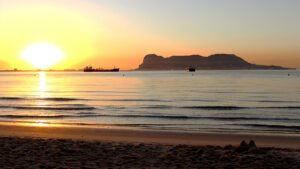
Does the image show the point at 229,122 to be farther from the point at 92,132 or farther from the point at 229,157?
the point at 229,157

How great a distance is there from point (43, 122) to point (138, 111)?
24.1ft

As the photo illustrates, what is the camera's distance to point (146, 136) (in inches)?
532

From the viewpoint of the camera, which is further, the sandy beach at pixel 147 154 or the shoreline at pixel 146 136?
the shoreline at pixel 146 136

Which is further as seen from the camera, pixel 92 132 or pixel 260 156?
pixel 92 132

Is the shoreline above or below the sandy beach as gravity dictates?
below

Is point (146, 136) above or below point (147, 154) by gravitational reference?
below

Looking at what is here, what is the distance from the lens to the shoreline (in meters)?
12.2

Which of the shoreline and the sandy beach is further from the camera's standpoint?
the shoreline

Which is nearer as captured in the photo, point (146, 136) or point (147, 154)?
point (147, 154)

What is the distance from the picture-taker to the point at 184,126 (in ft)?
55.3

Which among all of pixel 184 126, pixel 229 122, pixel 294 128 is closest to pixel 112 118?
pixel 184 126

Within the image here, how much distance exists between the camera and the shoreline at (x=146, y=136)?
12.2 metres

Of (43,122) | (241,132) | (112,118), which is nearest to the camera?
(241,132)

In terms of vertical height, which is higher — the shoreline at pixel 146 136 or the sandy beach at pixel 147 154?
the sandy beach at pixel 147 154
